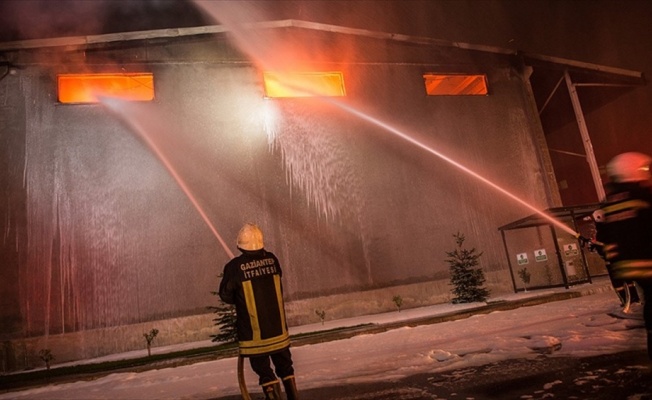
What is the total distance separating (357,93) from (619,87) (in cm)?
1158

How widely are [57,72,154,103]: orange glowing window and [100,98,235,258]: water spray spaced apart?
309 millimetres

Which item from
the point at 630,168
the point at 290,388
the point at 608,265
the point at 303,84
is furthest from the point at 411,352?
the point at 303,84

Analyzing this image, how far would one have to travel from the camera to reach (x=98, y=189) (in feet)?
34.0

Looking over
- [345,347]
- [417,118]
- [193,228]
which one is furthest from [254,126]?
[345,347]

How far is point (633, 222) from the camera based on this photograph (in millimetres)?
3488

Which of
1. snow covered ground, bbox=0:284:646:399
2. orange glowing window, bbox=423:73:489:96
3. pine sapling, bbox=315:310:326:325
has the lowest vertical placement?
snow covered ground, bbox=0:284:646:399

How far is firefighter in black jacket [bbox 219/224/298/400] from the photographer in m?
3.46

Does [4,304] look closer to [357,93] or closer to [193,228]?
[193,228]

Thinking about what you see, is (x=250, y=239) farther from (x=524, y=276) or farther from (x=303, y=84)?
(x=524, y=276)

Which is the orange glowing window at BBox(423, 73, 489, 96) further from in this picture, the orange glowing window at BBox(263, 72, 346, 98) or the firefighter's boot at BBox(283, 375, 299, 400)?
Answer: the firefighter's boot at BBox(283, 375, 299, 400)

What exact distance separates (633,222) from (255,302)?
11.3 feet

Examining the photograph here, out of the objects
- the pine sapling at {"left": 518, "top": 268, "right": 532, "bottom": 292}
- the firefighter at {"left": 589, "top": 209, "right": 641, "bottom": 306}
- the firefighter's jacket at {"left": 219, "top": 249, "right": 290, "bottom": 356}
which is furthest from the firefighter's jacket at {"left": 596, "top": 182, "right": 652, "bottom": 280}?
the pine sapling at {"left": 518, "top": 268, "right": 532, "bottom": 292}

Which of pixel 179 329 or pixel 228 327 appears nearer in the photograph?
pixel 228 327

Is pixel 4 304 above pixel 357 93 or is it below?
below
